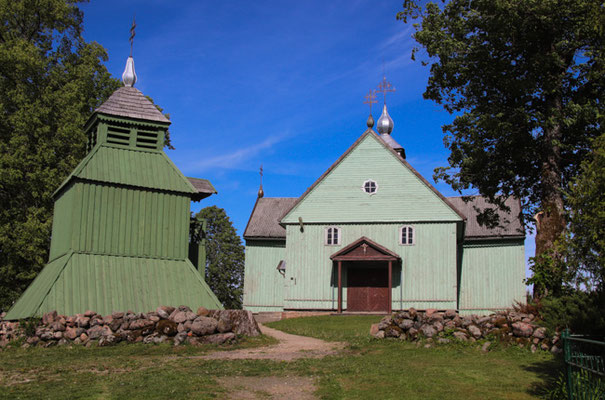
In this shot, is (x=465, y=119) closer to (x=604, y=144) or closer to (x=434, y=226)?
(x=434, y=226)

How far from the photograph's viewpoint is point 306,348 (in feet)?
53.1

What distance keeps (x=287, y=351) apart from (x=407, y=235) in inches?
603

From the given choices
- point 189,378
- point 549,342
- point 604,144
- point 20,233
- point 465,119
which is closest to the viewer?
point 604,144

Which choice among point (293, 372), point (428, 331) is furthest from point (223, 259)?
point (293, 372)

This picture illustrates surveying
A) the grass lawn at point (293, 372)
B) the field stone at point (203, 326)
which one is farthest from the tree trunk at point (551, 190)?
the field stone at point (203, 326)

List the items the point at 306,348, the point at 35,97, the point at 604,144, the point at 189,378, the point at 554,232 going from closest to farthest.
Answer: the point at 604,144 < the point at 189,378 < the point at 306,348 < the point at 554,232 < the point at 35,97

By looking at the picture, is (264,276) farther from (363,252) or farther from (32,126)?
(32,126)

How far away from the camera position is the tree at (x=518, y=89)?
746 inches

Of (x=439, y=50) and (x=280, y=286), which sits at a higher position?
(x=439, y=50)

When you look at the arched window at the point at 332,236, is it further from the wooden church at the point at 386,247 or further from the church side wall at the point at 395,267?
the church side wall at the point at 395,267

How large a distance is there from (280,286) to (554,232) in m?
18.6

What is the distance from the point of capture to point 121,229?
66.2 ft

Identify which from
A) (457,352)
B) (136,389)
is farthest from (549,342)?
(136,389)

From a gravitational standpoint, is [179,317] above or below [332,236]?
below
